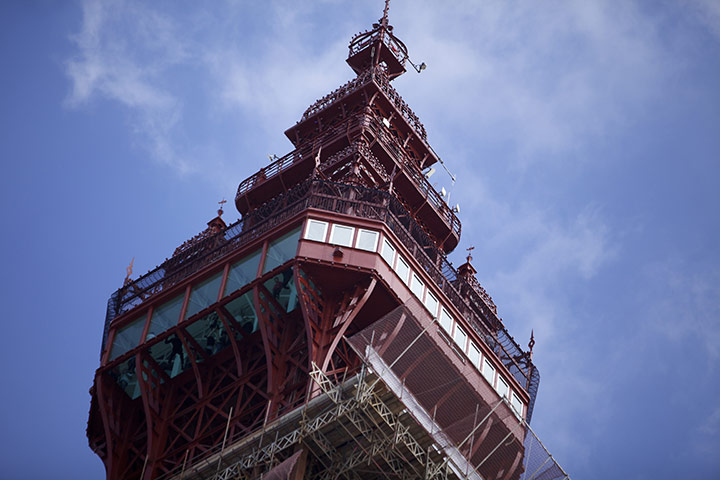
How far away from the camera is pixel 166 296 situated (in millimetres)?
66688

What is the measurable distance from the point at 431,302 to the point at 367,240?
15.3 ft

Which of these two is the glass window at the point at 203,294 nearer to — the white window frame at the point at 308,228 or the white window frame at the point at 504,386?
the white window frame at the point at 308,228

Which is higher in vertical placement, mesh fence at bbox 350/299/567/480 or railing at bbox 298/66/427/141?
railing at bbox 298/66/427/141

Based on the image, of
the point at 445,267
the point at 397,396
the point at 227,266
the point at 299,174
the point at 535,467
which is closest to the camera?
the point at 397,396

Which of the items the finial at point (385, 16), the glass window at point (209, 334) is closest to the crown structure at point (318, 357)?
the glass window at point (209, 334)

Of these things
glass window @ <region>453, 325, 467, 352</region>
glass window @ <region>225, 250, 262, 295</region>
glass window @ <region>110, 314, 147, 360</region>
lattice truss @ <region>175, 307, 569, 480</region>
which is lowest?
lattice truss @ <region>175, 307, 569, 480</region>

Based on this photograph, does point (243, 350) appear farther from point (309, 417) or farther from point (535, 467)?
point (535, 467)

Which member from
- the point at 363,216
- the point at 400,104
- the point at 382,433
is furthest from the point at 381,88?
the point at 382,433

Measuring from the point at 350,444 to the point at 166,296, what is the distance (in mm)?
16051

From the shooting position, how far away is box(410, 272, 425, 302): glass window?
63.4m

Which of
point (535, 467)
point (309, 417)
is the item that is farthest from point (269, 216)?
point (535, 467)

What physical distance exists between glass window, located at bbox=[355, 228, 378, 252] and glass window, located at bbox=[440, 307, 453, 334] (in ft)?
17.3

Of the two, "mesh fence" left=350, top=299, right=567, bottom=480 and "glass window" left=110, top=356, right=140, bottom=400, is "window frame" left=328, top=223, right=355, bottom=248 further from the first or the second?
"glass window" left=110, top=356, right=140, bottom=400

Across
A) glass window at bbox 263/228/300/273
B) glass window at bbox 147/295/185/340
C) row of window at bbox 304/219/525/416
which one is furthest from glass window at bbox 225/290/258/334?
row of window at bbox 304/219/525/416
